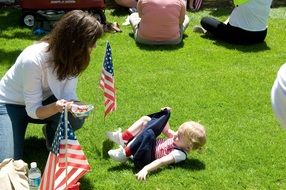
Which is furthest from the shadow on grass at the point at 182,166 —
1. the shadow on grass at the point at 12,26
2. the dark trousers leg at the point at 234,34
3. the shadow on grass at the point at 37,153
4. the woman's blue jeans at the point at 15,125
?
the shadow on grass at the point at 12,26

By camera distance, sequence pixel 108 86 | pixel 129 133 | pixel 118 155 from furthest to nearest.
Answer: pixel 108 86 → pixel 129 133 → pixel 118 155

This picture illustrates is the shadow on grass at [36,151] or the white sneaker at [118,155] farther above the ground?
the white sneaker at [118,155]

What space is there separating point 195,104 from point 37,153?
184 cm

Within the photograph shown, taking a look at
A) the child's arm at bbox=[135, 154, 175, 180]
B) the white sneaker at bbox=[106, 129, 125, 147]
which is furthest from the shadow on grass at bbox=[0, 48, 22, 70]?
the child's arm at bbox=[135, 154, 175, 180]

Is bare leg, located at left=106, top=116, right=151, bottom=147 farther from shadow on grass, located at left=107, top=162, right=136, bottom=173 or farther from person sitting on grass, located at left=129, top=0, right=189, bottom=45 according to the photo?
person sitting on grass, located at left=129, top=0, right=189, bottom=45

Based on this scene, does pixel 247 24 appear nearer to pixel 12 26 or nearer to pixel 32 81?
pixel 12 26

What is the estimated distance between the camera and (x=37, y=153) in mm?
4320

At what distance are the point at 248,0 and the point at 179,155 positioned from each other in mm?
4194

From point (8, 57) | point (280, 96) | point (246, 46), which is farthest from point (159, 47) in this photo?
point (280, 96)

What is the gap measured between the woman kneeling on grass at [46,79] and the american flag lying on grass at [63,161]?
27cm

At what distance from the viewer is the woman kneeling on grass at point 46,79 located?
3531 millimetres

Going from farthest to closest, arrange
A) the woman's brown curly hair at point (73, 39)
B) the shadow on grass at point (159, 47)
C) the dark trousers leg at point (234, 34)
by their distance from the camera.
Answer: the dark trousers leg at point (234, 34)
the shadow on grass at point (159, 47)
the woman's brown curly hair at point (73, 39)

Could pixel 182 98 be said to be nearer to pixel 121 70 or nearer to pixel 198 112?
pixel 198 112

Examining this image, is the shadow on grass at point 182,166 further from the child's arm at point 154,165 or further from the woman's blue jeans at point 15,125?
the woman's blue jeans at point 15,125
